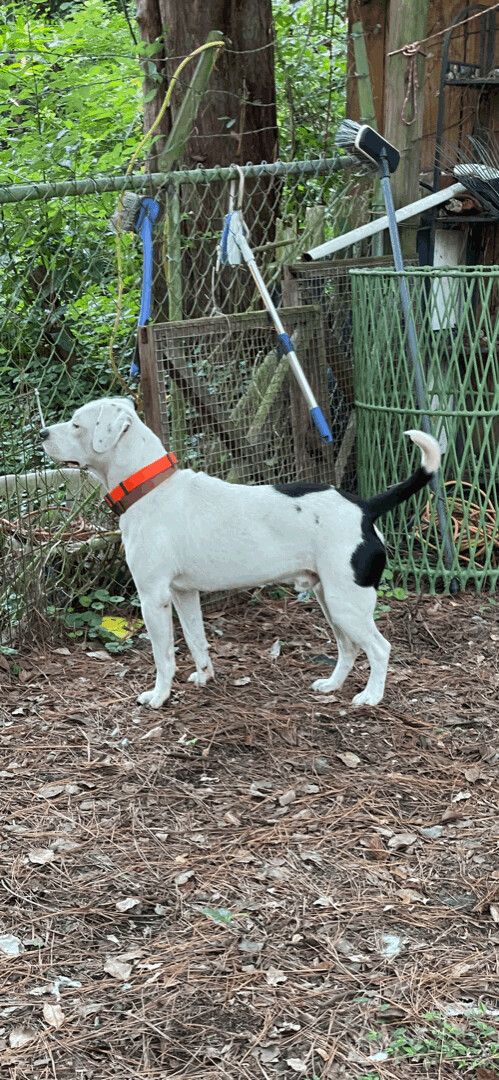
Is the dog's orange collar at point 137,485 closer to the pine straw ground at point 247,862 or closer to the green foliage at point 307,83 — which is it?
the pine straw ground at point 247,862

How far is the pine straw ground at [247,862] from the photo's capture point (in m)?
2.38

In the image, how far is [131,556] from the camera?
12.8 ft

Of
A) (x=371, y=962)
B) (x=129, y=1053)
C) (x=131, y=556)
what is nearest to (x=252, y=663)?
(x=131, y=556)

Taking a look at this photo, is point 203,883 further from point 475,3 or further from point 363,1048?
point 475,3

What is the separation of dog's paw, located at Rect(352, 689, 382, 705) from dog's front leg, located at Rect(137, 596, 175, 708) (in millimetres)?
726

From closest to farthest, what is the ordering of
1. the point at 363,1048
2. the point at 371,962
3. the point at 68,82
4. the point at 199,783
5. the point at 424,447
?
the point at 363,1048, the point at 371,962, the point at 199,783, the point at 424,447, the point at 68,82

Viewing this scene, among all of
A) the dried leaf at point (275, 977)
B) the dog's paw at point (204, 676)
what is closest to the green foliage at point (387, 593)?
the dog's paw at point (204, 676)

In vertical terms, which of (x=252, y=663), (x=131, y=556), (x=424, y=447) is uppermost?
(x=424, y=447)

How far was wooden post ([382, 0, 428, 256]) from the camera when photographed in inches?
214

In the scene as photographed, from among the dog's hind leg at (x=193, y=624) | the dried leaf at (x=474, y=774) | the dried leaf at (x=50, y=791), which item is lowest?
the dried leaf at (x=474, y=774)

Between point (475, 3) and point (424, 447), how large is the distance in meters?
3.43

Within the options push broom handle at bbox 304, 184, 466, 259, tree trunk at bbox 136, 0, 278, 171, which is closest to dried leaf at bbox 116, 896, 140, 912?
push broom handle at bbox 304, 184, 466, 259

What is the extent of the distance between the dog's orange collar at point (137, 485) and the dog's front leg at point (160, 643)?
37 centimetres

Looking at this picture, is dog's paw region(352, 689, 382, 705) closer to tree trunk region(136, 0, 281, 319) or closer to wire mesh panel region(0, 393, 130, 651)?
wire mesh panel region(0, 393, 130, 651)
